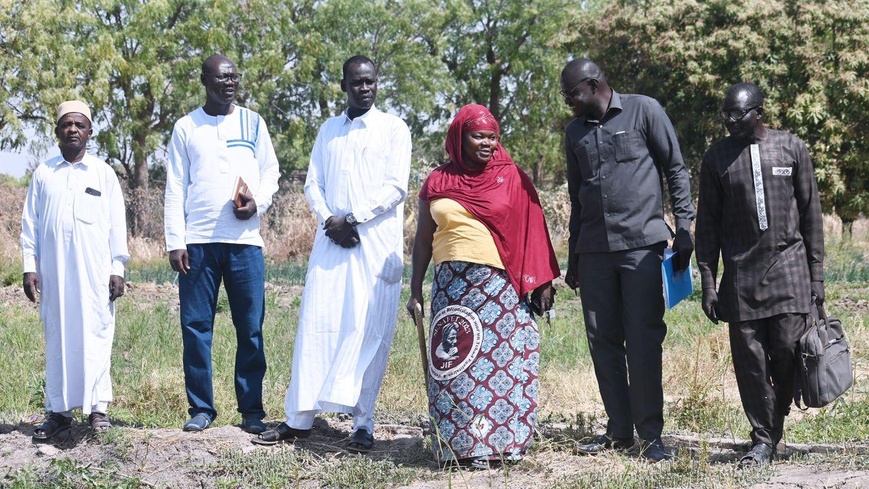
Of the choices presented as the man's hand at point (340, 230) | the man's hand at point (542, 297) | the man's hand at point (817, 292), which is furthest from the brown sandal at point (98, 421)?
the man's hand at point (817, 292)

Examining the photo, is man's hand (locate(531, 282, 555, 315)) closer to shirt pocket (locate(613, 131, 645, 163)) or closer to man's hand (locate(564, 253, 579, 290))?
man's hand (locate(564, 253, 579, 290))

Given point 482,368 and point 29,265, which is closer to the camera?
point 482,368

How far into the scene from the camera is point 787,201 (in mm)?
4930

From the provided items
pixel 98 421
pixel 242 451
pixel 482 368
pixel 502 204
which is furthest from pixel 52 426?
pixel 502 204

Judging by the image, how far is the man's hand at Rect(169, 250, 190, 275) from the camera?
19.1 feet

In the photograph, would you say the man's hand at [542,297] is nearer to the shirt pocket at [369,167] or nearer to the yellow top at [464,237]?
the yellow top at [464,237]

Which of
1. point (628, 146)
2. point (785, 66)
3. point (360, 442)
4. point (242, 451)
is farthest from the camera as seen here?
point (785, 66)

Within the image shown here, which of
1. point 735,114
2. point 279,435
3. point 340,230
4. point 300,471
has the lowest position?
point 300,471

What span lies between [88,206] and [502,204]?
2.54 m

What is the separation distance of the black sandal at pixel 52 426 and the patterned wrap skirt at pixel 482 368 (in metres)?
2.35

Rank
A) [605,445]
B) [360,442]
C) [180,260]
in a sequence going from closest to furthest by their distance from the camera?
[605,445], [360,442], [180,260]

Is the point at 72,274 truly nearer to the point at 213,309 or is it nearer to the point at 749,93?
the point at 213,309

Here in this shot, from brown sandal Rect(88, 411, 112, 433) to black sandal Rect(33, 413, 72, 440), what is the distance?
0.17 meters

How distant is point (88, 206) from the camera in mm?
6094
